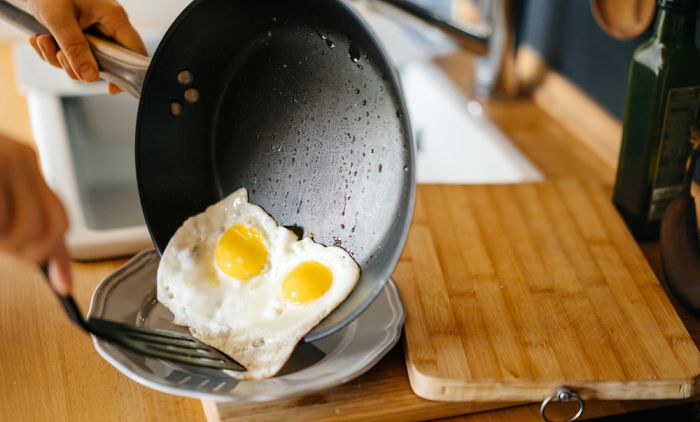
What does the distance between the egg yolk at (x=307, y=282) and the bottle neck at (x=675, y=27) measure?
18.8 inches

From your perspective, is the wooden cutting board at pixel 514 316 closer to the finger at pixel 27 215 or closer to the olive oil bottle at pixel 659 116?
the olive oil bottle at pixel 659 116

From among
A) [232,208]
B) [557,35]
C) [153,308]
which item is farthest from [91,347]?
[557,35]

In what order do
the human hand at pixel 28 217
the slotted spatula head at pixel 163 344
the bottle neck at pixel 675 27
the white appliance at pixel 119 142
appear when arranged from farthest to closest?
the white appliance at pixel 119 142 < the bottle neck at pixel 675 27 < the slotted spatula head at pixel 163 344 < the human hand at pixel 28 217

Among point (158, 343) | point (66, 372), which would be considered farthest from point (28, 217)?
point (66, 372)

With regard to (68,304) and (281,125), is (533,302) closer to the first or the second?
(281,125)

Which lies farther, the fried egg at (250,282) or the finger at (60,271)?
the fried egg at (250,282)

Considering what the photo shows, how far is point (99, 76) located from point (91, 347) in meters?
0.29

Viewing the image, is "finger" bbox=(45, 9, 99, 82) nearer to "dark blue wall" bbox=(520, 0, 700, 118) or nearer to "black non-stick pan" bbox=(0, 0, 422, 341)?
"black non-stick pan" bbox=(0, 0, 422, 341)

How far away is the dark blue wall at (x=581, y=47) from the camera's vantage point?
1140mm

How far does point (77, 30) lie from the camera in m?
0.77

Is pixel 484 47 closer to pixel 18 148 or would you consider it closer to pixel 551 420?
pixel 551 420

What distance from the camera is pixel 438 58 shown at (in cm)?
153

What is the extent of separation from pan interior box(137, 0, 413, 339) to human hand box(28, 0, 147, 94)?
9cm

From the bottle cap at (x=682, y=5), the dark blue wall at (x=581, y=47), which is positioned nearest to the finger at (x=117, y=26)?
the bottle cap at (x=682, y=5)
